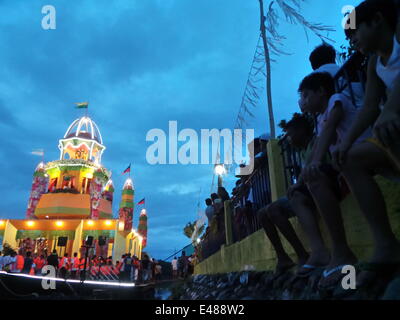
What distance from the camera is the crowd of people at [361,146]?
1.42 m

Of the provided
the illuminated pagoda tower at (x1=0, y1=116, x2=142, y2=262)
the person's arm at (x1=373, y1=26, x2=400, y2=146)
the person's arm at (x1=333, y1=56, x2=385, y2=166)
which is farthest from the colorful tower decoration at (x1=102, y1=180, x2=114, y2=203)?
the person's arm at (x1=373, y1=26, x2=400, y2=146)

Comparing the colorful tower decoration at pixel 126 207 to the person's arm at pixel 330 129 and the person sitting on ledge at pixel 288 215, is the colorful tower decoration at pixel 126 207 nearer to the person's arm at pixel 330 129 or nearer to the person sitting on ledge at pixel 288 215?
the person sitting on ledge at pixel 288 215

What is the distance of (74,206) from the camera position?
1033 inches

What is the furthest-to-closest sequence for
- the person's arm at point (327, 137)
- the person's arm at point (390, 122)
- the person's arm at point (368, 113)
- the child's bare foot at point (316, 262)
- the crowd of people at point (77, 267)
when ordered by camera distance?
1. the crowd of people at point (77, 267)
2. the child's bare foot at point (316, 262)
3. the person's arm at point (327, 137)
4. the person's arm at point (368, 113)
5. the person's arm at point (390, 122)

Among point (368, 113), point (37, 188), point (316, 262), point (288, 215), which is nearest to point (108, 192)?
point (37, 188)

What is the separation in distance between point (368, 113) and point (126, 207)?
27677 millimetres

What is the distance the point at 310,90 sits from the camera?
235 cm

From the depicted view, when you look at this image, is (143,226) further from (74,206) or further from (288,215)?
(288,215)

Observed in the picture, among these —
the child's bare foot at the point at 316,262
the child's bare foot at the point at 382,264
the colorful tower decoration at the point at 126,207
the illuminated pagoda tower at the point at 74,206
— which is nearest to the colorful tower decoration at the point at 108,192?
the illuminated pagoda tower at the point at 74,206

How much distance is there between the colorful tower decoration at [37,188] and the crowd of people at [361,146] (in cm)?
3143

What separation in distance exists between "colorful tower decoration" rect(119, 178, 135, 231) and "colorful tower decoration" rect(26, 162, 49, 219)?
28.4 ft

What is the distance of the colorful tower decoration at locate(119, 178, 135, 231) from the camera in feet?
84.3
